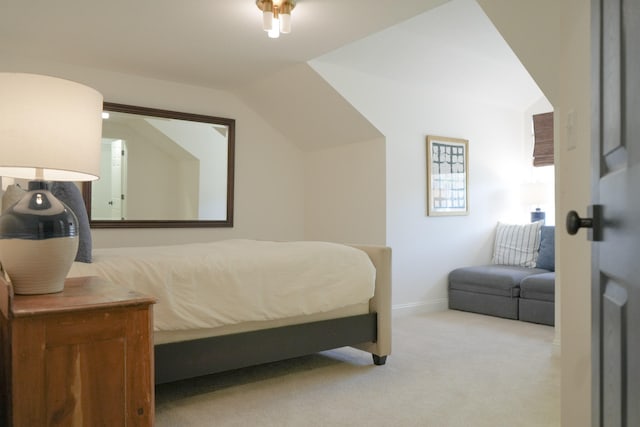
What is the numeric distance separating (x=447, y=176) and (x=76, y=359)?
4.15 m

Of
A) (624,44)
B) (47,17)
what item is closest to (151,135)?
(47,17)

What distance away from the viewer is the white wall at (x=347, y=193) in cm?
450

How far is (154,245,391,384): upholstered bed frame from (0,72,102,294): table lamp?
0.91 metres

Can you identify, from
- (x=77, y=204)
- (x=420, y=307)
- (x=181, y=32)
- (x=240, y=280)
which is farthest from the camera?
(x=420, y=307)

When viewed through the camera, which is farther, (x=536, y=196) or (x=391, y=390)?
(x=536, y=196)

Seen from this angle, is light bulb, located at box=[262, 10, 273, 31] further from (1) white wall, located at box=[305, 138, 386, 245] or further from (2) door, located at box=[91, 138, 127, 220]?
(2) door, located at box=[91, 138, 127, 220]

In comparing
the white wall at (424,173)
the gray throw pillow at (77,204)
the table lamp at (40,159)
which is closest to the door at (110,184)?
the white wall at (424,173)

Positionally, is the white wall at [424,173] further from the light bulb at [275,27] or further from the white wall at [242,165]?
the white wall at [242,165]

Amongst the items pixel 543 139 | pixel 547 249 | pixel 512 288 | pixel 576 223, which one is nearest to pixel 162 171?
pixel 512 288

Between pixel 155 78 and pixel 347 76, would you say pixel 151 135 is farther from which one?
pixel 347 76

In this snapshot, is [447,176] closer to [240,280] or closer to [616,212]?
[240,280]

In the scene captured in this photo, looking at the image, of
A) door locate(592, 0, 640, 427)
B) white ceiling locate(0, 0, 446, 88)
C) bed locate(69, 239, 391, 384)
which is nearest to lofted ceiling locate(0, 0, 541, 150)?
white ceiling locate(0, 0, 446, 88)

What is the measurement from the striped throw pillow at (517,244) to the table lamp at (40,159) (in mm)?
4449

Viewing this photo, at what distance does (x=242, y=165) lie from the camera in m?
4.99
